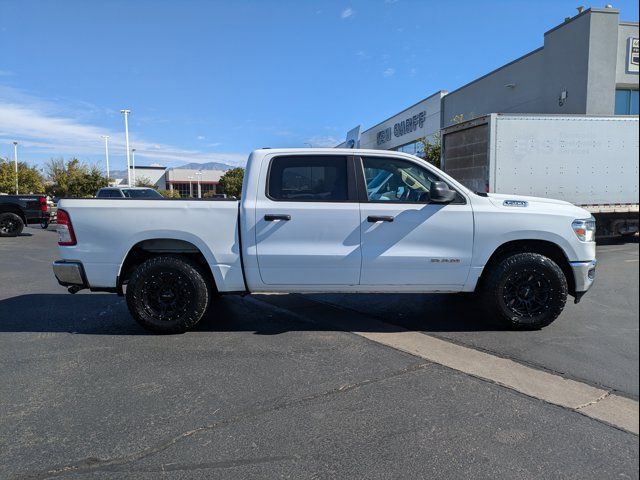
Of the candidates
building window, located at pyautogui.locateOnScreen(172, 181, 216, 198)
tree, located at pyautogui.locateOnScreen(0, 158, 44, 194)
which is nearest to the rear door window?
tree, located at pyautogui.locateOnScreen(0, 158, 44, 194)

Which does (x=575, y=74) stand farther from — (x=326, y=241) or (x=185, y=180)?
(x=185, y=180)

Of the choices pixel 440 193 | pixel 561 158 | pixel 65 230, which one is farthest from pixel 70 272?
pixel 561 158

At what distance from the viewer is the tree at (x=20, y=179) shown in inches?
2031

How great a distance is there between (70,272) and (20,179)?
2403 inches

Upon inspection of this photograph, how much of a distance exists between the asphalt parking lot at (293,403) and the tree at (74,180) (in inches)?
426

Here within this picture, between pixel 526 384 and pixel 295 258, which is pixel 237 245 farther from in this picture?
pixel 526 384

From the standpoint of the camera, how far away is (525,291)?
5.34 m

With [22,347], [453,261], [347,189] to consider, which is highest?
[347,189]

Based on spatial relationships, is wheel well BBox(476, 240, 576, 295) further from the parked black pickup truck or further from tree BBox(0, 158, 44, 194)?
tree BBox(0, 158, 44, 194)

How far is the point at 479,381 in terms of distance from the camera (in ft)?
13.3

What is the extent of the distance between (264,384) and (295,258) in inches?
62.1

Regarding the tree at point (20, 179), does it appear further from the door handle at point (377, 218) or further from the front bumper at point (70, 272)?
the door handle at point (377, 218)

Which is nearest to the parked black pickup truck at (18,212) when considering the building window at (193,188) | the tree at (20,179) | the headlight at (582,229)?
the headlight at (582,229)

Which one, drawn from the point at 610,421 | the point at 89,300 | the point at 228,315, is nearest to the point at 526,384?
the point at 610,421
